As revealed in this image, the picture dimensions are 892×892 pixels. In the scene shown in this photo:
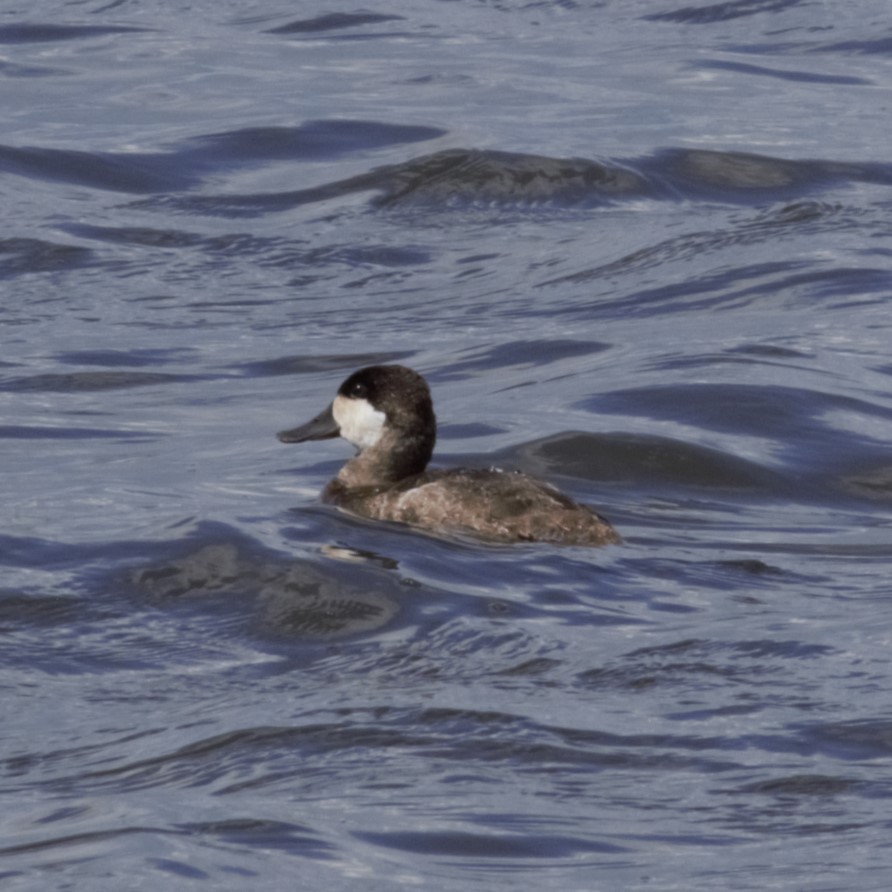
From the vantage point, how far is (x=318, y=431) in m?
10.2

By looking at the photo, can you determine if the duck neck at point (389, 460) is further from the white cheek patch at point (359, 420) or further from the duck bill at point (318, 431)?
the duck bill at point (318, 431)

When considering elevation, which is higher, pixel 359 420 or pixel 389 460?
pixel 359 420

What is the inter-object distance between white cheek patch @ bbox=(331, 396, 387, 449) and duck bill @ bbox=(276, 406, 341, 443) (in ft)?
0.24

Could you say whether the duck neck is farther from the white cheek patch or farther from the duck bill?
the duck bill

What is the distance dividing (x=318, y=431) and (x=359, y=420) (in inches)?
14.5

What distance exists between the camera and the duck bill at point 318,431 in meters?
10.2

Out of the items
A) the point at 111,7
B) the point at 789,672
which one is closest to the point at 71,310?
the point at 789,672

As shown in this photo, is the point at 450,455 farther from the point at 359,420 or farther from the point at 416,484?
the point at 416,484

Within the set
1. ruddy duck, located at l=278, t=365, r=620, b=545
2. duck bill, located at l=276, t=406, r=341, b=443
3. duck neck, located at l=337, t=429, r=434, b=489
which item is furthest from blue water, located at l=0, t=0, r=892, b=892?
duck neck, located at l=337, t=429, r=434, b=489

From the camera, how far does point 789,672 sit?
7.32 m

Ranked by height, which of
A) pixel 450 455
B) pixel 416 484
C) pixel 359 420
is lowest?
pixel 450 455

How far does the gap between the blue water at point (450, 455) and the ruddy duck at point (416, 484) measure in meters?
0.13

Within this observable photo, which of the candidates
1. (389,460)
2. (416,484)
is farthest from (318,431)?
(416,484)

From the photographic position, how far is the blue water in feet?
20.6
